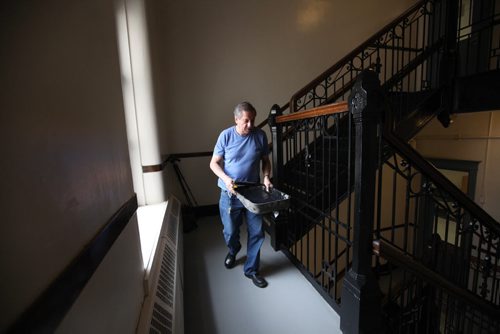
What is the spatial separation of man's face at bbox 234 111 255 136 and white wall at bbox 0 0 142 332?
1075 millimetres

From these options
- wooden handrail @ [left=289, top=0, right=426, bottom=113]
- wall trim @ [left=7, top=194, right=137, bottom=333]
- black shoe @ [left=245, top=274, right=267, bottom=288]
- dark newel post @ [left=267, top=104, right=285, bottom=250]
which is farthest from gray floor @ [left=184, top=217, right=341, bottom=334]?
wooden handrail @ [left=289, top=0, right=426, bottom=113]

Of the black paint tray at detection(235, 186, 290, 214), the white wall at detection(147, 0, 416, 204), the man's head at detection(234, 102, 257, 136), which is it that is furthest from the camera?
the white wall at detection(147, 0, 416, 204)

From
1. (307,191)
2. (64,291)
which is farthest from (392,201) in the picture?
(64,291)

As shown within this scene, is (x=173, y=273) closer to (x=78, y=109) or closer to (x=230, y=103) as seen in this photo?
(x=78, y=109)

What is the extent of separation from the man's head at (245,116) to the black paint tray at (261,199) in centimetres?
45

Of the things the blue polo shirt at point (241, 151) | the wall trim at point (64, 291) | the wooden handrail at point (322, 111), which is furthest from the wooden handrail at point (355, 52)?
the wall trim at point (64, 291)

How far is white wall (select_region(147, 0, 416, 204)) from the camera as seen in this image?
3490 millimetres

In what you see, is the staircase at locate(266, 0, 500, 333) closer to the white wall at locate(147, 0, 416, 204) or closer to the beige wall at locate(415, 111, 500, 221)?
the white wall at locate(147, 0, 416, 204)

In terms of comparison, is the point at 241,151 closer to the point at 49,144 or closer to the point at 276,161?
the point at 276,161

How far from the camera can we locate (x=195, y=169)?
3.75 metres

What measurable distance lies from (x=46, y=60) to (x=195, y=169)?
10.7 ft

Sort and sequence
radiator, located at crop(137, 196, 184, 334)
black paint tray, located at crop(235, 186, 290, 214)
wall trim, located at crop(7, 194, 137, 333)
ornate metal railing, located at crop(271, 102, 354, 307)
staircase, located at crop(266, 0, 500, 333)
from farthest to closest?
ornate metal railing, located at crop(271, 102, 354, 307) → black paint tray, located at crop(235, 186, 290, 214) → staircase, located at crop(266, 0, 500, 333) → radiator, located at crop(137, 196, 184, 334) → wall trim, located at crop(7, 194, 137, 333)

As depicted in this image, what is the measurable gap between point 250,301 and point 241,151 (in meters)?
1.11

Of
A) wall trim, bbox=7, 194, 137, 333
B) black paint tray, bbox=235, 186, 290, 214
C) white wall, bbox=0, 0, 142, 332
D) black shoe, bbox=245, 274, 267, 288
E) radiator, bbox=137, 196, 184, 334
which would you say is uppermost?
white wall, bbox=0, 0, 142, 332
